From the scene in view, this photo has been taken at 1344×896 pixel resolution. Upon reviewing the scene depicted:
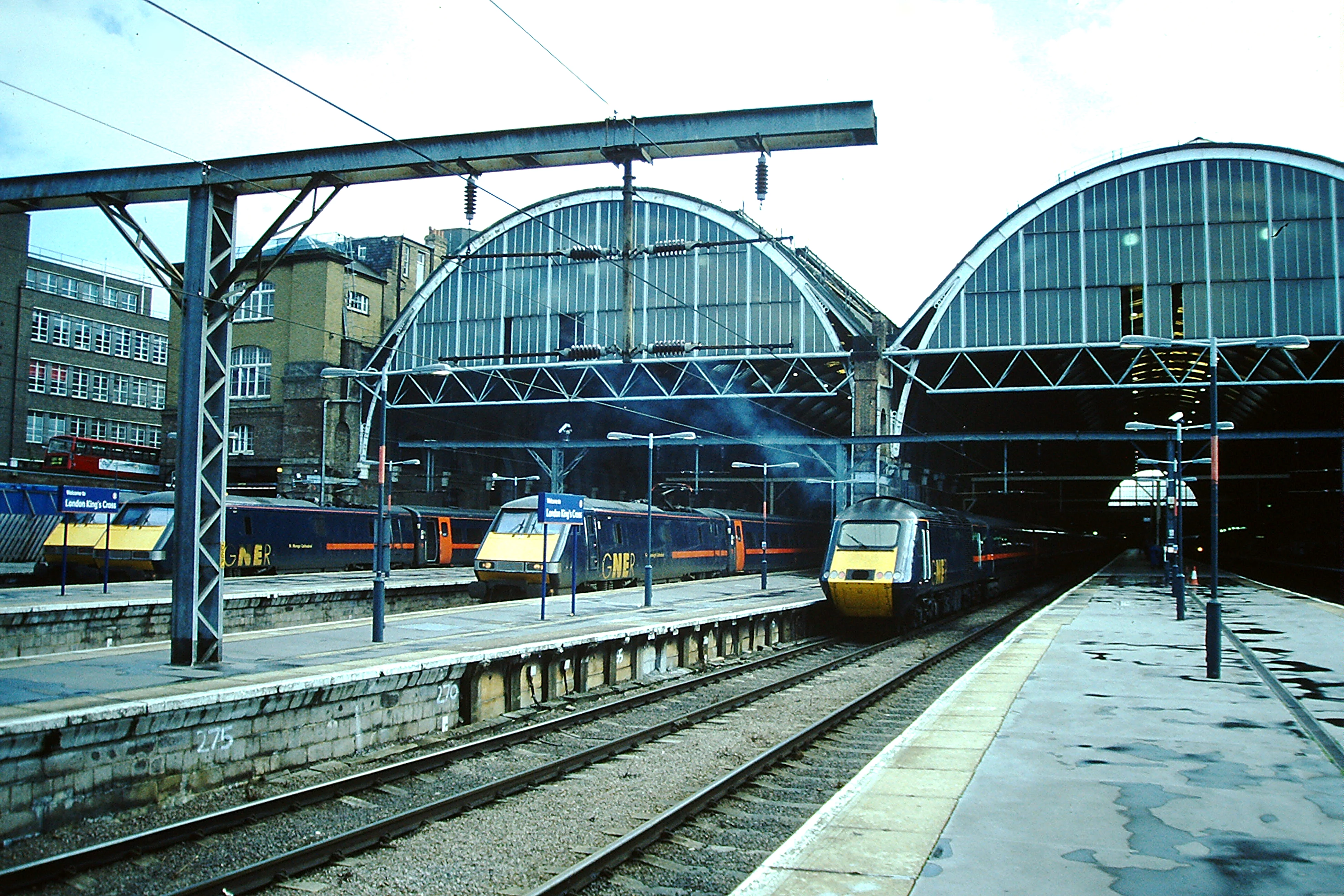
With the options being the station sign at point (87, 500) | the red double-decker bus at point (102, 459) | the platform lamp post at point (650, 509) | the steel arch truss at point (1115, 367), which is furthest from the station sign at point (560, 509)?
the red double-decker bus at point (102, 459)

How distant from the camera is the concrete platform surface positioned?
33.3 feet

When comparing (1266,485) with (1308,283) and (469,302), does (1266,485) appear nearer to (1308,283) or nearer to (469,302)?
(1308,283)

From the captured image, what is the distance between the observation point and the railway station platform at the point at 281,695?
896cm

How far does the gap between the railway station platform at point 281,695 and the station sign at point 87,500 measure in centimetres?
686

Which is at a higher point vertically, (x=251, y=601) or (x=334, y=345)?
(x=334, y=345)

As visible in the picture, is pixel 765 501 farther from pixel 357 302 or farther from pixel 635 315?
pixel 357 302

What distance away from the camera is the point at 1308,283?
34500 mm

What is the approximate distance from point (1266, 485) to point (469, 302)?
55519 mm

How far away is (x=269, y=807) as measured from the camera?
9352 millimetres

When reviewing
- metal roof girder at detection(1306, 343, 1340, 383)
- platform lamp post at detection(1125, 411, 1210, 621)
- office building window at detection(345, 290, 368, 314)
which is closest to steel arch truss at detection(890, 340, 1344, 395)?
metal roof girder at detection(1306, 343, 1340, 383)

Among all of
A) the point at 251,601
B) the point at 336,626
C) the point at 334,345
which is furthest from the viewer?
the point at 334,345

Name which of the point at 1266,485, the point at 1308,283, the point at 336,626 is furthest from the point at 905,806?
the point at 1266,485

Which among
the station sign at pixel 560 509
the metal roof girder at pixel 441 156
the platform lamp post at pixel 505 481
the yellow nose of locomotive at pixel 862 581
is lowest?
the yellow nose of locomotive at pixel 862 581

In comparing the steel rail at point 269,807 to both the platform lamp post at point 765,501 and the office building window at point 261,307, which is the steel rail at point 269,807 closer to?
the platform lamp post at point 765,501
